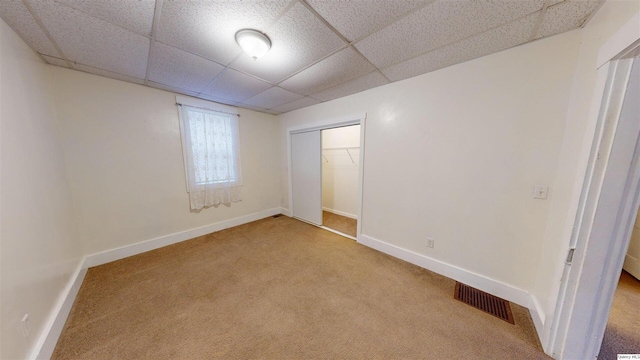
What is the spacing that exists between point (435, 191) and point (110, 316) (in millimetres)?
3133

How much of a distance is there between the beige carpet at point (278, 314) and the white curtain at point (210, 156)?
1.00m

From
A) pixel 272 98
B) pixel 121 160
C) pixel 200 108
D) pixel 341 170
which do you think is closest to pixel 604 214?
pixel 272 98

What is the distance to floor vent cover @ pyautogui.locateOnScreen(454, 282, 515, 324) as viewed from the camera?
1494 millimetres

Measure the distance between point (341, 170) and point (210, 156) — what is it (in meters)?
2.56

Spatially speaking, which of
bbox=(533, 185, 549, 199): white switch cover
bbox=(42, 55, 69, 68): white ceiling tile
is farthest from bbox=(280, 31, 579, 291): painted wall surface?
bbox=(42, 55, 69, 68): white ceiling tile

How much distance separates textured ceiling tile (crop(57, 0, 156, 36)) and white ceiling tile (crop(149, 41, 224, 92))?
0.23 metres

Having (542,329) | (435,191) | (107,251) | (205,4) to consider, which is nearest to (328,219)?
(435,191)

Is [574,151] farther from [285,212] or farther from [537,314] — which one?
[285,212]

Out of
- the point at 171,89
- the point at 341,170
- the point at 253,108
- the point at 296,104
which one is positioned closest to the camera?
the point at 171,89

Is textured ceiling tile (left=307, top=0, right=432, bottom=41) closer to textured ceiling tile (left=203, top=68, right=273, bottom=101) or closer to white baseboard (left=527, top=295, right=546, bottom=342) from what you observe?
textured ceiling tile (left=203, top=68, right=273, bottom=101)

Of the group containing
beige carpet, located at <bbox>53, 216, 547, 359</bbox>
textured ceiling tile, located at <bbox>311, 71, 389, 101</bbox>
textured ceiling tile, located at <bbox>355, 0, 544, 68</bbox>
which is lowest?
beige carpet, located at <bbox>53, 216, 547, 359</bbox>

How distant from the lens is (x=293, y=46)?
4.92ft

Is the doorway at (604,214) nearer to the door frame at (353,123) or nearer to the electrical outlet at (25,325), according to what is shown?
the door frame at (353,123)

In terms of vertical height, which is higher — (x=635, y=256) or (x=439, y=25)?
(x=439, y=25)
